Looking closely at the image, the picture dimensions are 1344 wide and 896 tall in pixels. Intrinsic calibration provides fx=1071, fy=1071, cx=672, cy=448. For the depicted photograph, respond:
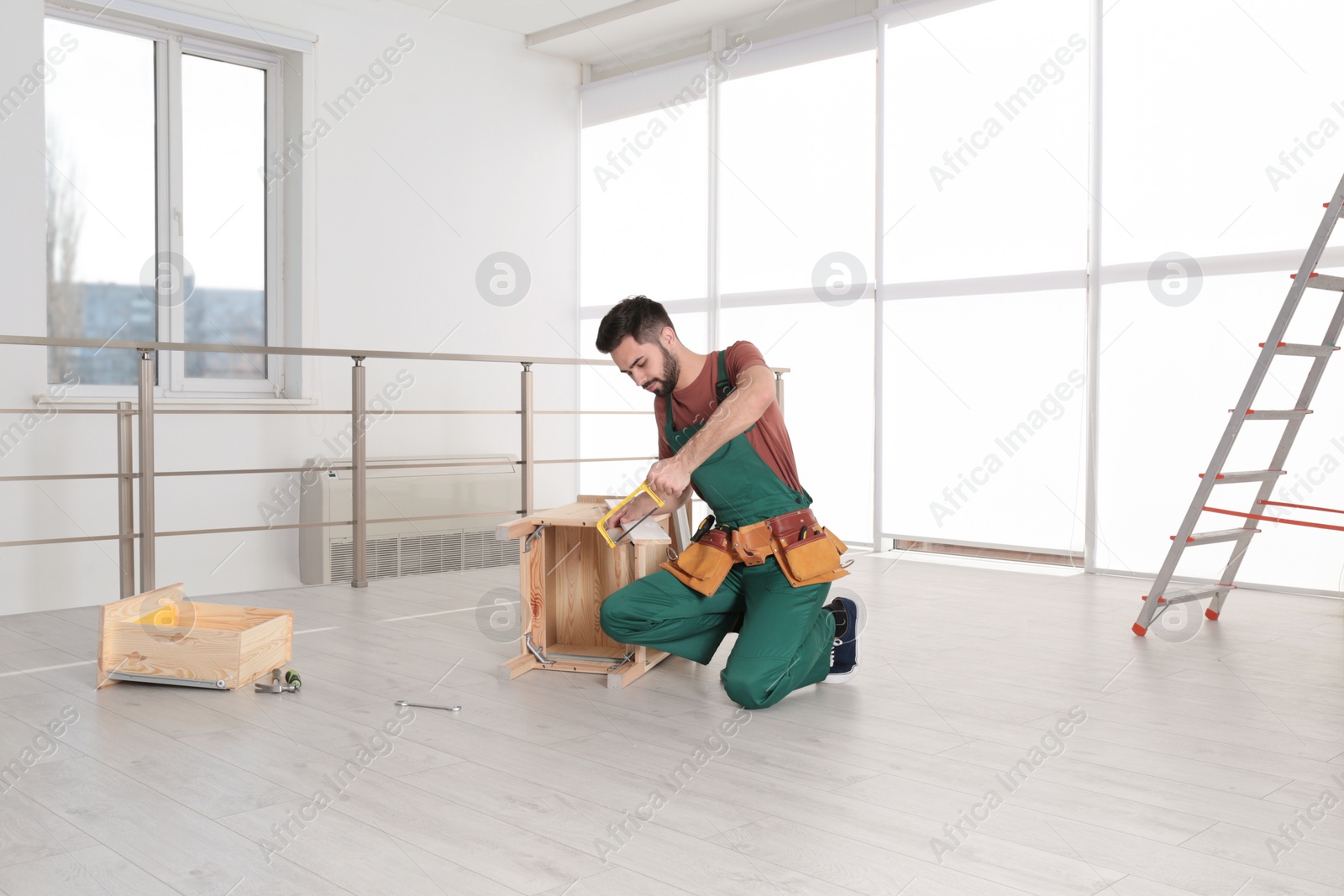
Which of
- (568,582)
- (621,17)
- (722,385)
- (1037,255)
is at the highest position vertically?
(621,17)

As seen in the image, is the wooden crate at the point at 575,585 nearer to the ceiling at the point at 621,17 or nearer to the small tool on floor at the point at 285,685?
the small tool on floor at the point at 285,685

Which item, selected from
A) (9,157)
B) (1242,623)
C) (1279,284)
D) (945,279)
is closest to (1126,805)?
(1242,623)

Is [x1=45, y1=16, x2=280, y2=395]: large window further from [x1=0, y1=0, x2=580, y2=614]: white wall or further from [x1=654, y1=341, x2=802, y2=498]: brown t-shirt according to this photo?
[x1=654, y1=341, x2=802, y2=498]: brown t-shirt

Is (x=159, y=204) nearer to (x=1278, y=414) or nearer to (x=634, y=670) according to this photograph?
(x=634, y=670)

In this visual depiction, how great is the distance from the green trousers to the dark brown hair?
0.61m

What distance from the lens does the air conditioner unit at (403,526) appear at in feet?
15.9

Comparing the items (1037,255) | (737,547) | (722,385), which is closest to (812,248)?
(1037,255)

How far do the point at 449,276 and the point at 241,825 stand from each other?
4.40m

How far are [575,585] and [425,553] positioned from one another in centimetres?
209

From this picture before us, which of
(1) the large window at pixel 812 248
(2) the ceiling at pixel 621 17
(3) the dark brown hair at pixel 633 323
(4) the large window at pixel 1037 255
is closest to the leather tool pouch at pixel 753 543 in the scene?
(3) the dark brown hair at pixel 633 323

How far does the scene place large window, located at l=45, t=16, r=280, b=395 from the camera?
450 cm

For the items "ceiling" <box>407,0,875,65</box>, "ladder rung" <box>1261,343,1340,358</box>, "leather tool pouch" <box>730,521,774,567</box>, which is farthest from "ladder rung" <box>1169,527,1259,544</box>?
"ceiling" <box>407,0,875,65</box>

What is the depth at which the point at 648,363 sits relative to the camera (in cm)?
249

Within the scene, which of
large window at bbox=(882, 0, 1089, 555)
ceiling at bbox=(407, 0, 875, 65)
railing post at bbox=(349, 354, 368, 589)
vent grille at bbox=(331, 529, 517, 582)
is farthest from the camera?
ceiling at bbox=(407, 0, 875, 65)
